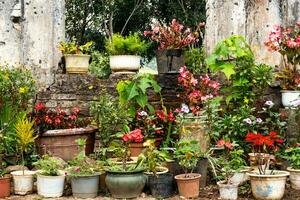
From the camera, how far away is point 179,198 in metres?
4.80

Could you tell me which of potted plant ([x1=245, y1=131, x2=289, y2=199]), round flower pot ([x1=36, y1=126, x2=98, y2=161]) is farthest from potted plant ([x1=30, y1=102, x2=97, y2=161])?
potted plant ([x1=245, y1=131, x2=289, y2=199])

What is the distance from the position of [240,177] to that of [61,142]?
1982 millimetres

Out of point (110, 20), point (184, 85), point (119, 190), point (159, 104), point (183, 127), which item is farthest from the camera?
point (110, 20)

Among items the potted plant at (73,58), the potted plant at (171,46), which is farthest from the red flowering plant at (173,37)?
the potted plant at (73,58)

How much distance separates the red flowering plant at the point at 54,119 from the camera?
5.80m

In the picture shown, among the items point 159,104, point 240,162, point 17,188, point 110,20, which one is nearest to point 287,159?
point 240,162

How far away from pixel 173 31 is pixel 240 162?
209 centimetres

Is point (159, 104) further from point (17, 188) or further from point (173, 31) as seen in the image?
point (17, 188)

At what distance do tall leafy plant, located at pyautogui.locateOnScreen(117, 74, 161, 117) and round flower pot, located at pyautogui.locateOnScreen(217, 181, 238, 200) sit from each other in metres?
1.51

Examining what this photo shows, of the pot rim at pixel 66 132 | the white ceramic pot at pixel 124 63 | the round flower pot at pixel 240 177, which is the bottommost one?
the round flower pot at pixel 240 177

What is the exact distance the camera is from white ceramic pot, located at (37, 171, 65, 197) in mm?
4910

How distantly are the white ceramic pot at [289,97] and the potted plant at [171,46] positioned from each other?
1259mm

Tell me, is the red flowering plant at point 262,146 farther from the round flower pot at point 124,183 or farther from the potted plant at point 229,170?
the round flower pot at point 124,183

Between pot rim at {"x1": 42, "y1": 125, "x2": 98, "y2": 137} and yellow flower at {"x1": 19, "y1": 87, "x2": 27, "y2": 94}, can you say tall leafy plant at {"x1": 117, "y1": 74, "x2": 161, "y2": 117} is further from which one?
yellow flower at {"x1": 19, "y1": 87, "x2": 27, "y2": 94}
